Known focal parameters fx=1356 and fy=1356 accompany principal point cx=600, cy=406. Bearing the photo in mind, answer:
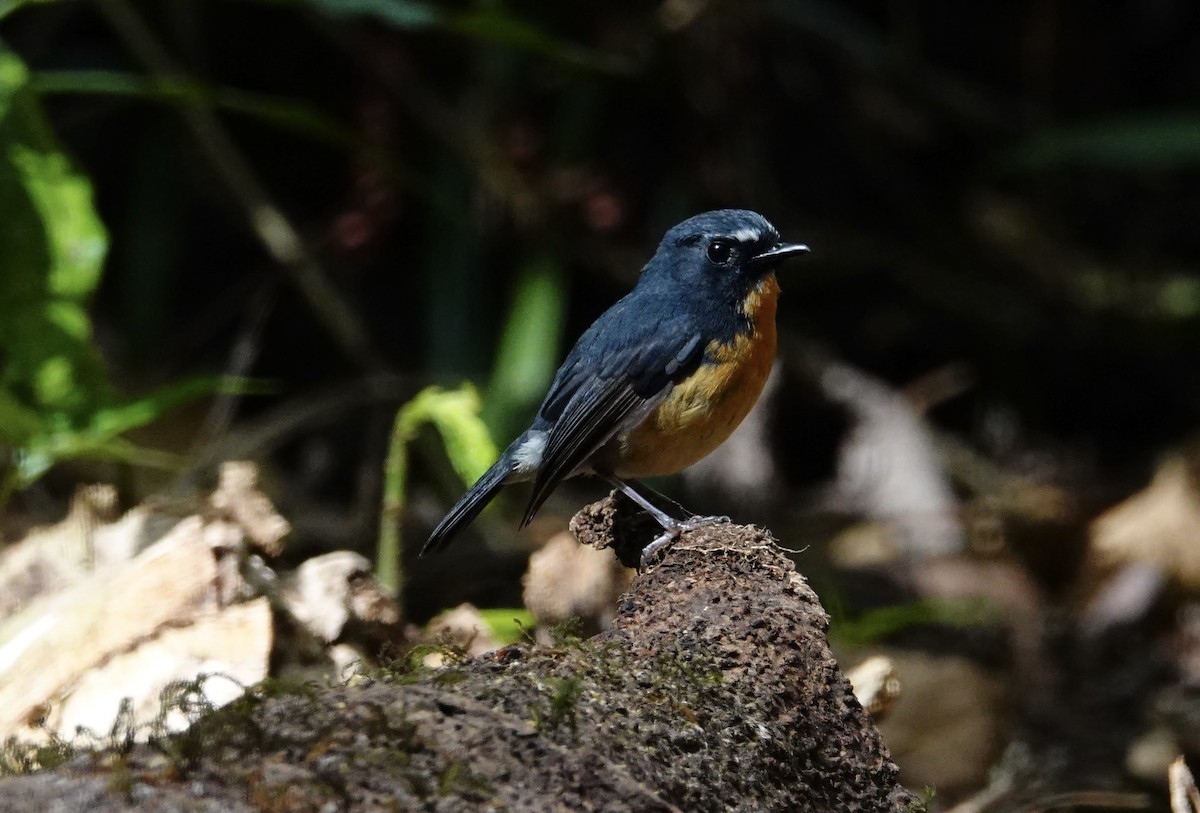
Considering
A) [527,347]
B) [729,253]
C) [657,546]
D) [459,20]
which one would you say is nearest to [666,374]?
[729,253]

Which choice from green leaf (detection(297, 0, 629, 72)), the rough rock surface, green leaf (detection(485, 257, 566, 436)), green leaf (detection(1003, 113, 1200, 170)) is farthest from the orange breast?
green leaf (detection(1003, 113, 1200, 170))

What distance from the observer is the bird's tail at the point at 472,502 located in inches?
163

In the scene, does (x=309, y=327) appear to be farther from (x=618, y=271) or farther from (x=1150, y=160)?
(x=1150, y=160)

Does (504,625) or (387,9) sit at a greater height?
(387,9)

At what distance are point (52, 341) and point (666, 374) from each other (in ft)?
6.54

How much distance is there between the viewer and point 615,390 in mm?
4164

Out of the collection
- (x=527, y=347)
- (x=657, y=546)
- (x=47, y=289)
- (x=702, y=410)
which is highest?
(x=527, y=347)

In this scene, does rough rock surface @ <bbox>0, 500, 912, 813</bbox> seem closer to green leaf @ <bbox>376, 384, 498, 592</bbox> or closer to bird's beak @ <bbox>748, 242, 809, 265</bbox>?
green leaf @ <bbox>376, 384, 498, 592</bbox>

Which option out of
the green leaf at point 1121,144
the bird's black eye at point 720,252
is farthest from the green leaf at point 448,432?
the green leaf at point 1121,144

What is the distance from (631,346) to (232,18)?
4548 millimetres

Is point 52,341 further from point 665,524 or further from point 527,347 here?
point 527,347

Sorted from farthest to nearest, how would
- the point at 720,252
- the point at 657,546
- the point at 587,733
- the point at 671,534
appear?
the point at 720,252 < the point at 671,534 < the point at 657,546 < the point at 587,733

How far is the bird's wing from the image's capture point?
13.6ft

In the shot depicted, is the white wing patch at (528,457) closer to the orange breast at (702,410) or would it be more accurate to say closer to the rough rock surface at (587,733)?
the orange breast at (702,410)
